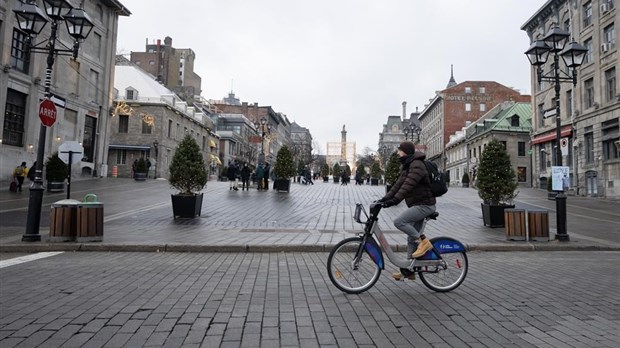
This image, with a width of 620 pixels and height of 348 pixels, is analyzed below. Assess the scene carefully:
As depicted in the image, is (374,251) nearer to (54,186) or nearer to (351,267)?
(351,267)

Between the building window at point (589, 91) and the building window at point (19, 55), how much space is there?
39255 mm

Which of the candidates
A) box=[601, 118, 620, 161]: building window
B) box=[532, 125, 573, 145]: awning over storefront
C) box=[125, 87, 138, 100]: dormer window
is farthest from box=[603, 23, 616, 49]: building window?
box=[125, 87, 138, 100]: dormer window

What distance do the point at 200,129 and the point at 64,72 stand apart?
27.5 m

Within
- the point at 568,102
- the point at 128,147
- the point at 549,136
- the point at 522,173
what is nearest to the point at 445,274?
the point at 568,102

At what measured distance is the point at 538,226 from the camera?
9.87 m

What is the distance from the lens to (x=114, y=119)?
1849 inches

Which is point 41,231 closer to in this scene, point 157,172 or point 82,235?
point 82,235

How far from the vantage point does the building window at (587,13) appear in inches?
1216

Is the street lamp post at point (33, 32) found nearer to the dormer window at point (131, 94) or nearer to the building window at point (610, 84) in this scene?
the building window at point (610, 84)

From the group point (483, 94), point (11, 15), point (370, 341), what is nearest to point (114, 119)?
point (11, 15)

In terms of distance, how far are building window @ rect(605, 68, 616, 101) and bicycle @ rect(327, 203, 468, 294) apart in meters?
29.7

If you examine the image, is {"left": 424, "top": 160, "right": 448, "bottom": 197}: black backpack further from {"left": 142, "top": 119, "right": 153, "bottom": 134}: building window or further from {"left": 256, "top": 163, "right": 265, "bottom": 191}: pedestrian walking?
{"left": 142, "top": 119, "right": 153, "bottom": 134}: building window

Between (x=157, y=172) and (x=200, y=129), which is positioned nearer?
(x=157, y=172)

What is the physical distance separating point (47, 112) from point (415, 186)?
26.9 feet
